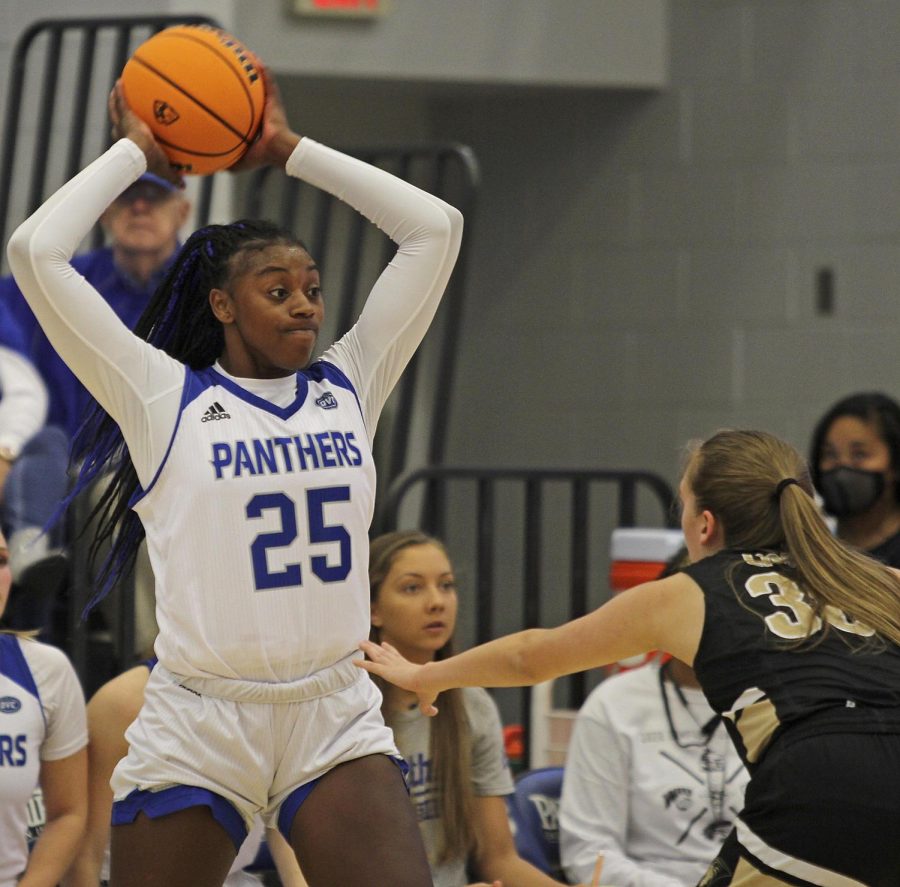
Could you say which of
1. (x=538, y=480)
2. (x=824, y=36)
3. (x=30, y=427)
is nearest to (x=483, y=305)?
(x=824, y=36)

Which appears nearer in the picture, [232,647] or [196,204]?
[232,647]

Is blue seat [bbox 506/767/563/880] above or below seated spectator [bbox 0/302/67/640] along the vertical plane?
below

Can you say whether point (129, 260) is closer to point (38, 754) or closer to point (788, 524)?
point (38, 754)

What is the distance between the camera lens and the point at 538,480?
5.18 metres

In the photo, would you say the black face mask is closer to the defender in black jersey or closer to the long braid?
the defender in black jersey

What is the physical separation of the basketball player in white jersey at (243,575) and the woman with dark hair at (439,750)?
900mm

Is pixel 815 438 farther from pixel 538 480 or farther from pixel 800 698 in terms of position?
pixel 800 698

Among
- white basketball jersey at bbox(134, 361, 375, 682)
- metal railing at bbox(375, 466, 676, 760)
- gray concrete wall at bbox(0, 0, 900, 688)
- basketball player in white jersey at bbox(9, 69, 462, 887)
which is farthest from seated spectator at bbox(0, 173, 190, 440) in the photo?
white basketball jersey at bbox(134, 361, 375, 682)

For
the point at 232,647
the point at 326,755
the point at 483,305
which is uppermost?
the point at 483,305

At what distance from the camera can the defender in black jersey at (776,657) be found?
2662mm

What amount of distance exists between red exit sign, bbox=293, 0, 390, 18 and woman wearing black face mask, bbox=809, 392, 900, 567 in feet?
8.83

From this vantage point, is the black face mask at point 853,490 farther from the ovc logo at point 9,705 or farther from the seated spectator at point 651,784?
the ovc logo at point 9,705

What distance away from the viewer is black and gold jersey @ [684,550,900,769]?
2.71 metres

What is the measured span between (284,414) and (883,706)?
1.07m
